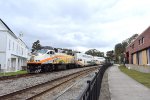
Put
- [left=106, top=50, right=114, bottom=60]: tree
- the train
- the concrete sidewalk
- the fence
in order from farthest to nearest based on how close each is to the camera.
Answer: [left=106, top=50, right=114, bottom=60]: tree
the train
the concrete sidewalk
the fence

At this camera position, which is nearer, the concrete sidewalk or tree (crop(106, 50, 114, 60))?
the concrete sidewalk

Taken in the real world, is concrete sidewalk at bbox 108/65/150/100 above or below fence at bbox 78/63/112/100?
below

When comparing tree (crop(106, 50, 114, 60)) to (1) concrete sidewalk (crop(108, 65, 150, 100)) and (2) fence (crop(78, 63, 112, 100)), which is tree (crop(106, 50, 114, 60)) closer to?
(1) concrete sidewalk (crop(108, 65, 150, 100))

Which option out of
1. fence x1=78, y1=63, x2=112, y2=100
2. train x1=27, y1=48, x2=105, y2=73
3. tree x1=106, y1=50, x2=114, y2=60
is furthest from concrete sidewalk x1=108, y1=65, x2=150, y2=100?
tree x1=106, y1=50, x2=114, y2=60

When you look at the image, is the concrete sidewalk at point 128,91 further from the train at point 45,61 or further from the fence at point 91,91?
the train at point 45,61

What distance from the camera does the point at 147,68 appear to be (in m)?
40.1

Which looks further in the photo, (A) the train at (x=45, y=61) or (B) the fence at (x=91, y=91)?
(A) the train at (x=45, y=61)

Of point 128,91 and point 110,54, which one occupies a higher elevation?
point 110,54

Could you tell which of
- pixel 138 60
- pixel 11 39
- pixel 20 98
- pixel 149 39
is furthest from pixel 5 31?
pixel 20 98

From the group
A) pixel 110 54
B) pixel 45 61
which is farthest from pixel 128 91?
pixel 110 54

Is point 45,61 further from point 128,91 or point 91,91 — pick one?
point 91,91

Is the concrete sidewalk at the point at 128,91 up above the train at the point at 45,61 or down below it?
below

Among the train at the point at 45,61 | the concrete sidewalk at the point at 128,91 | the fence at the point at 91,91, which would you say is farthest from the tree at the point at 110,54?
the fence at the point at 91,91

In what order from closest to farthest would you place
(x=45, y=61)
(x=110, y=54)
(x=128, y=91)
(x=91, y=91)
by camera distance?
(x=91, y=91), (x=128, y=91), (x=45, y=61), (x=110, y=54)
